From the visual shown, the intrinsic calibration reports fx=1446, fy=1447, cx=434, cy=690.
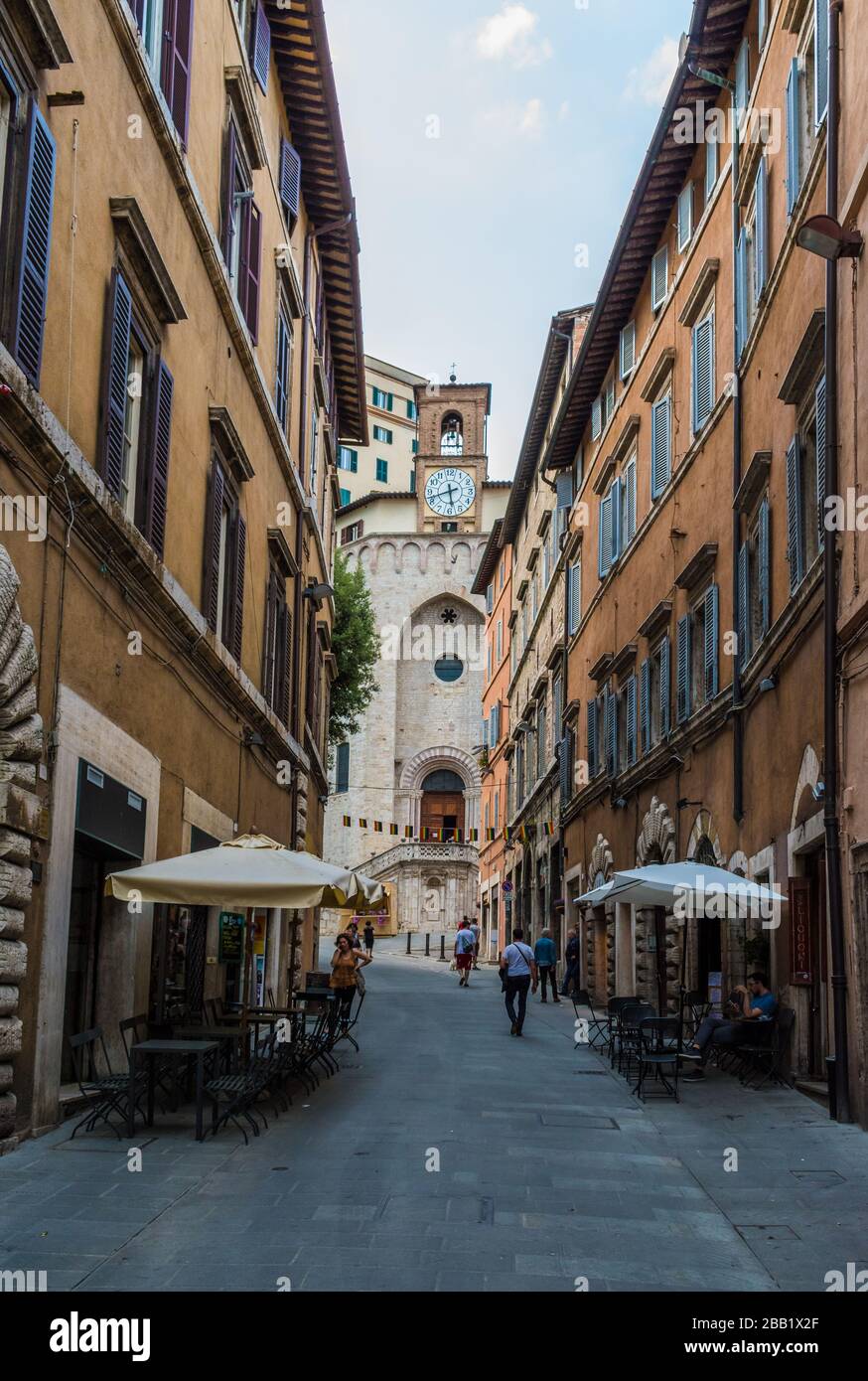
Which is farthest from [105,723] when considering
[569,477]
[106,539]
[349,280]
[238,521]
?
[569,477]

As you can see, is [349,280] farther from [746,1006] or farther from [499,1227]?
[499,1227]

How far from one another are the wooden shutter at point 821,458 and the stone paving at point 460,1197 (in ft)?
16.7

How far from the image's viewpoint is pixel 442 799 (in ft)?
213

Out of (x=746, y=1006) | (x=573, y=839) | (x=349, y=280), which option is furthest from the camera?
(x=573, y=839)

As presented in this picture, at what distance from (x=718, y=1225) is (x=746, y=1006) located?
21.8 ft

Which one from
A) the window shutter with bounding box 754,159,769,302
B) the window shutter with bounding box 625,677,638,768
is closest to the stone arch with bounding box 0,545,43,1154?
the window shutter with bounding box 754,159,769,302

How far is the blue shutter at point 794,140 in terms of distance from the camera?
14.5m

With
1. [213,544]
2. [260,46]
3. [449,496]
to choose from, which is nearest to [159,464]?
[213,544]

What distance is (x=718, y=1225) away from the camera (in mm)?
7969

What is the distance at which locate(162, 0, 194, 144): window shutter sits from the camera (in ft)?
42.8

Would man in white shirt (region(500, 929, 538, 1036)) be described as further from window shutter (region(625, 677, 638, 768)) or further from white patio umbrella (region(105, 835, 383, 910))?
white patio umbrella (region(105, 835, 383, 910))

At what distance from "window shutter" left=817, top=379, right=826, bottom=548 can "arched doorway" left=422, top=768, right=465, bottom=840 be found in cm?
5202

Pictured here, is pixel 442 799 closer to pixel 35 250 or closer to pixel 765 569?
pixel 765 569

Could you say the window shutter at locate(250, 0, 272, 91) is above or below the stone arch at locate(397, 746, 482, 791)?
above
